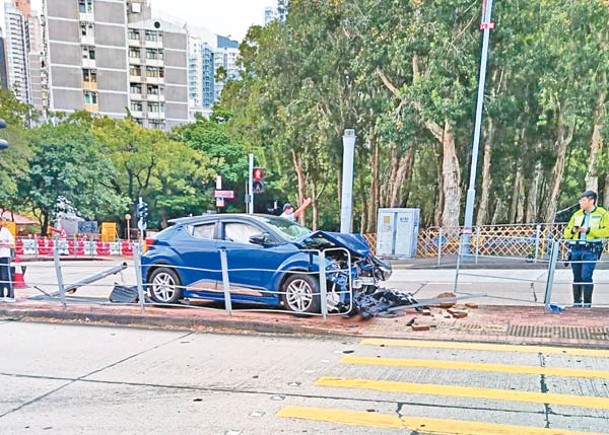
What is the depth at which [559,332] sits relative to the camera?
253 inches

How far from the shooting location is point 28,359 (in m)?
5.88

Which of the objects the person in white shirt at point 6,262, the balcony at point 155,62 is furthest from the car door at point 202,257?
the balcony at point 155,62

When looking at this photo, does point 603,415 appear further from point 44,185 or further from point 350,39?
point 44,185

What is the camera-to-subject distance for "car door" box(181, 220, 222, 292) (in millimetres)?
8047

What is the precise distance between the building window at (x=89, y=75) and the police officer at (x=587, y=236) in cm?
6366

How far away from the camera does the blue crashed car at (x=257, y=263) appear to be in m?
7.47

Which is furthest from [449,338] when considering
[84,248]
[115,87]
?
[115,87]

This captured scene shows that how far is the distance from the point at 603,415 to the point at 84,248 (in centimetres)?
2633

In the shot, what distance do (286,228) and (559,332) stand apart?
13.7 ft

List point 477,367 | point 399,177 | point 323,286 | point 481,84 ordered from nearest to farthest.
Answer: point 477,367 < point 323,286 < point 481,84 < point 399,177

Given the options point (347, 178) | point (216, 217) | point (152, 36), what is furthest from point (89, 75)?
point (216, 217)

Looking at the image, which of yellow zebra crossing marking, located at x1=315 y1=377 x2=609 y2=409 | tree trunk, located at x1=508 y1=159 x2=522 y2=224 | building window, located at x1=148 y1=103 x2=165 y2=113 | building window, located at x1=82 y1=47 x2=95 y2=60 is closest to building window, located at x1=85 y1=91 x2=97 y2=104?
building window, located at x1=82 y1=47 x2=95 y2=60

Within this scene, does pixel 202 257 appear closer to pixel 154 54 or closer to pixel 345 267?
pixel 345 267

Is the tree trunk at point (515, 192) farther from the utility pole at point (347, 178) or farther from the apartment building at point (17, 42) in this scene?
the apartment building at point (17, 42)
